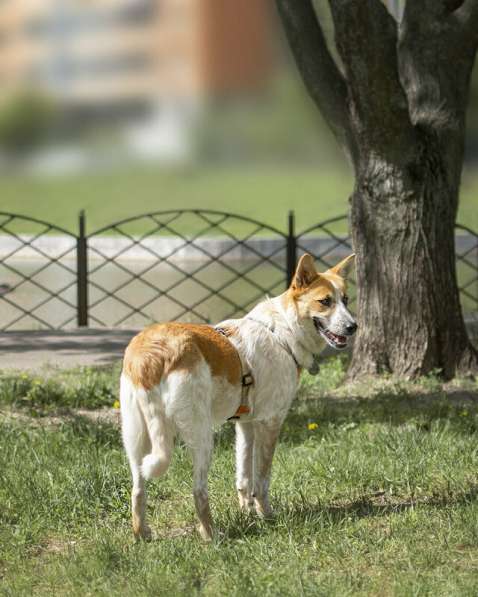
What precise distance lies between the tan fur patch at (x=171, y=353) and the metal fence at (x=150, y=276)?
222 inches

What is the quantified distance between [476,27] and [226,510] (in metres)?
4.80

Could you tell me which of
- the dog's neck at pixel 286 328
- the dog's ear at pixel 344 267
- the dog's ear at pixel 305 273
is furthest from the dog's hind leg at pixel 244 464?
the dog's ear at pixel 344 267

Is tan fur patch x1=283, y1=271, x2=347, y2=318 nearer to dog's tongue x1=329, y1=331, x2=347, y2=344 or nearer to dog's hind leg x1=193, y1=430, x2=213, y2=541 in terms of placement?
dog's tongue x1=329, y1=331, x2=347, y2=344

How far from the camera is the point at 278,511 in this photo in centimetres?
560

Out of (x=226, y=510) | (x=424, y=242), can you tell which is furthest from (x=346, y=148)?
(x=226, y=510)

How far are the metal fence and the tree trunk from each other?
2760 mm

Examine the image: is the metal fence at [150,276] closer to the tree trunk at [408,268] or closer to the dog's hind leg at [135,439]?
the tree trunk at [408,268]

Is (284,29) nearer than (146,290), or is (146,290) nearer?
(284,29)

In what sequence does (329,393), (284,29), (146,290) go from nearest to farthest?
(329,393) → (284,29) → (146,290)

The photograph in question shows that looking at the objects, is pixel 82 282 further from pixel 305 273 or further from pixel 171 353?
pixel 171 353

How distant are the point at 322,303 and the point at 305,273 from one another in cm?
17

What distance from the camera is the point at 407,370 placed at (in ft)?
27.9

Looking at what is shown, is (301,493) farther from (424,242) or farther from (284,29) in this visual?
(284,29)

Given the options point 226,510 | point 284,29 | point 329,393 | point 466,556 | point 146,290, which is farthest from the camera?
point 146,290
